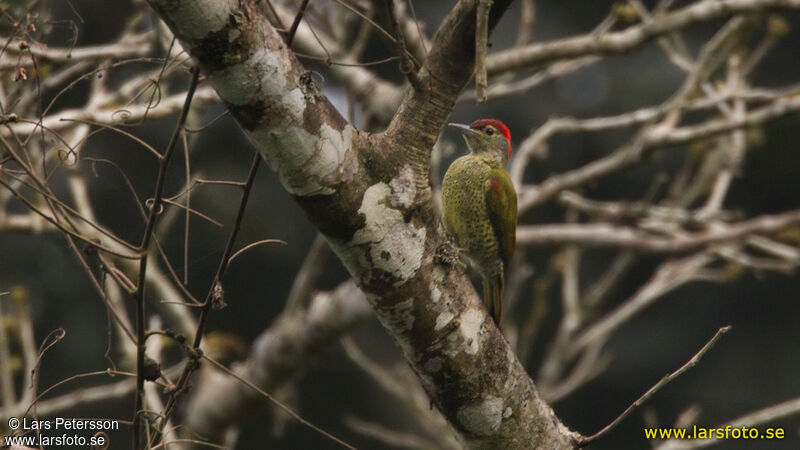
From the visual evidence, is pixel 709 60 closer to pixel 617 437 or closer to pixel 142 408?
pixel 142 408

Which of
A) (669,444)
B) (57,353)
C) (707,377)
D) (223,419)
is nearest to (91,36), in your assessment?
(57,353)

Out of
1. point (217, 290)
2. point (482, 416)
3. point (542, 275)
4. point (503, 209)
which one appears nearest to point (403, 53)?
point (217, 290)

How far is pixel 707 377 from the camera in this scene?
36.5 ft

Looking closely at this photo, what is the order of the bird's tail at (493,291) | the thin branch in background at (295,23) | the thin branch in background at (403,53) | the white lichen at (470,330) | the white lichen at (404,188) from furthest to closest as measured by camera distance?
the bird's tail at (493,291) < the white lichen at (470,330) < the white lichen at (404,188) < the thin branch in background at (403,53) < the thin branch in background at (295,23)

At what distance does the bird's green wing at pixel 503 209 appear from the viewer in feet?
13.3

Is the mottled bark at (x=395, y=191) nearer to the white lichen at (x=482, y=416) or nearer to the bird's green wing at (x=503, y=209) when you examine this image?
the white lichen at (x=482, y=416)

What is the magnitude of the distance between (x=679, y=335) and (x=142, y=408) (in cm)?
979

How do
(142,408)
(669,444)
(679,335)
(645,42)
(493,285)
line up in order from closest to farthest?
(142,408) → (669,444) → (493,285) → (645,42) → (679,335)

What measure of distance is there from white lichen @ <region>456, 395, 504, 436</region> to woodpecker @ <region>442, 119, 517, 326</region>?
62.9 inches

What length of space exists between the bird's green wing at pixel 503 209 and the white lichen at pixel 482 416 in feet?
5.79

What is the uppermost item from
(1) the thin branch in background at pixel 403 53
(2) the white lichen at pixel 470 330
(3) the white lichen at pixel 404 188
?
(1) the thin branch in background at pixel 403 53

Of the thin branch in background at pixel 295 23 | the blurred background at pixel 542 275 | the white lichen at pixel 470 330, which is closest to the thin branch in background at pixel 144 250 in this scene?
the thin branch in background at pixel 295 23

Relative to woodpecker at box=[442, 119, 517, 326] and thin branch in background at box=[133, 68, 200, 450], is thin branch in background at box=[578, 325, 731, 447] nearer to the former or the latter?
thin branch in background at box=[133, 68, 200, 450]

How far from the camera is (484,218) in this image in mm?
4070
